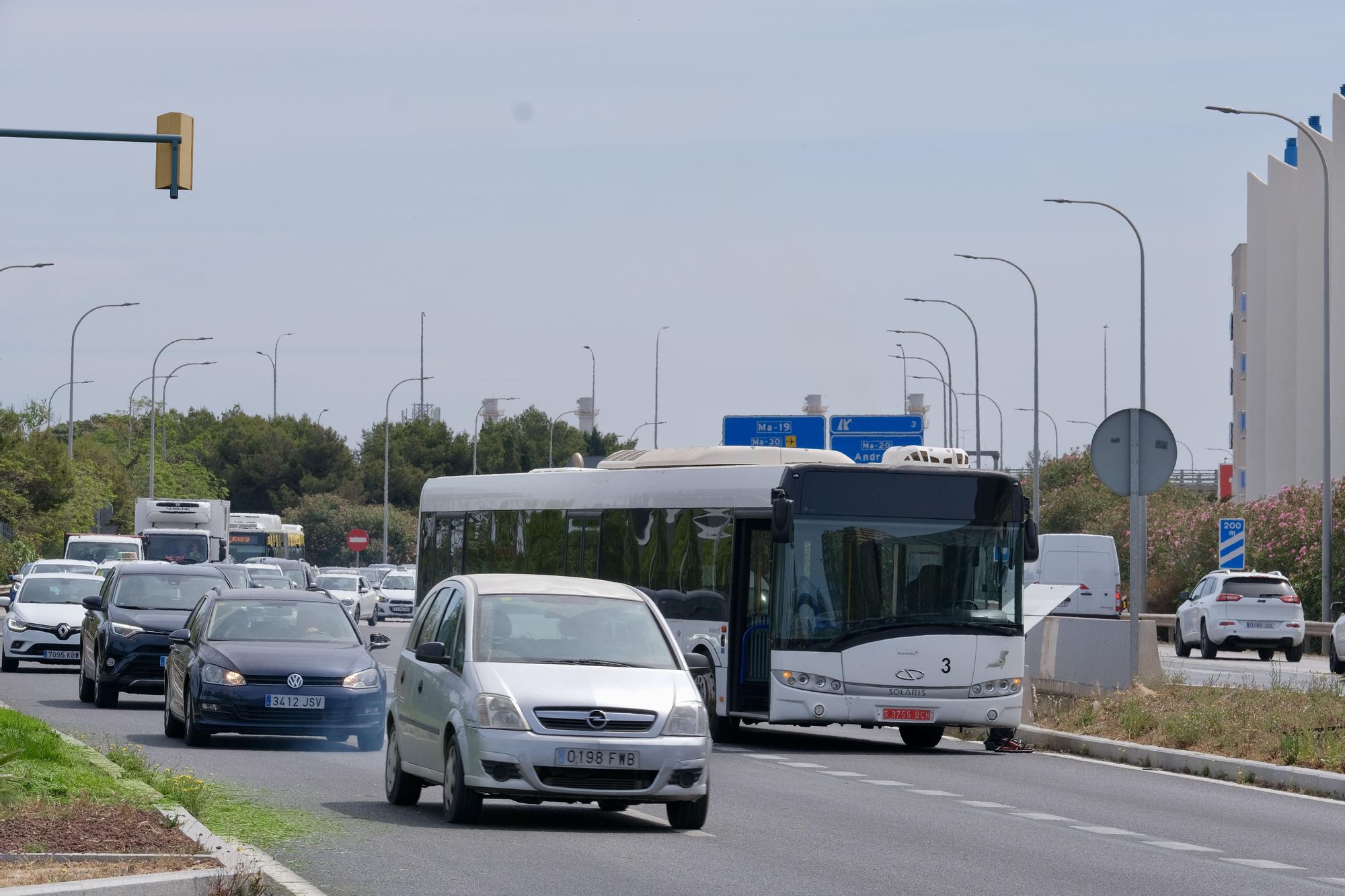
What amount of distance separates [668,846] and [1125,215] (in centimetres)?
3155

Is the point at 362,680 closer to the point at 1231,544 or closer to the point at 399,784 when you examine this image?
the point at 399,784

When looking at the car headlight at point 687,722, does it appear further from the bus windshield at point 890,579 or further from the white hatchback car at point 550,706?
the bus windshield at point 890,579

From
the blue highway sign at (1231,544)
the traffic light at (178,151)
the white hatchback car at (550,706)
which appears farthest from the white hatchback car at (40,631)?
the blue highway sign at (1231,544)

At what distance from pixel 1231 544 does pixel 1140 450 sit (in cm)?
2718

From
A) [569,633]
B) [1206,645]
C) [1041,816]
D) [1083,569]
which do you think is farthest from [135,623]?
[1083,569]

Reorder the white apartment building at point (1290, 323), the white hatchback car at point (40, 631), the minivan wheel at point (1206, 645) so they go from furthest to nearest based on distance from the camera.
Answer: the white apartment building at point (1290, 323), the minivan wheel at point (1206, 645), the white hatchback car at point (40, 631)

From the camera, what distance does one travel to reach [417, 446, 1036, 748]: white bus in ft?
66.9

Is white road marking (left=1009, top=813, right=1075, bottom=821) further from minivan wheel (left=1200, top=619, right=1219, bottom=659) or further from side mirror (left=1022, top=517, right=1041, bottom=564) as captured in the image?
minivan wheel (left=1200, top=619, right=1219, bottom=659)

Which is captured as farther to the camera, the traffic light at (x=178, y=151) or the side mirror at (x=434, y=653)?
the traffic light at (x=178, y=151)

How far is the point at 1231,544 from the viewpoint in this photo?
47.1 m

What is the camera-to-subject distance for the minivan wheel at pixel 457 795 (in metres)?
13.1

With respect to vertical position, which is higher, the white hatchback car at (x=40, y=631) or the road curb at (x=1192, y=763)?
the white hatchback car at (x=40, y=631)

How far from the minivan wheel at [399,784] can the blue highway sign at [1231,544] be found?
34.7m

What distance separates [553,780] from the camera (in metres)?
12.8
